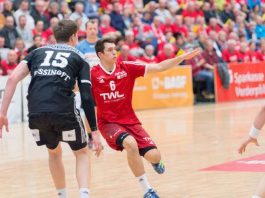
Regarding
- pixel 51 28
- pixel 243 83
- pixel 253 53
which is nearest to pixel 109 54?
pixel 51 28

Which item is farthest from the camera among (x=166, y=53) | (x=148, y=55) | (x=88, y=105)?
(x=166, y=53)

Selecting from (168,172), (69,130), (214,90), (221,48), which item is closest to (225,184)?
(168,172)

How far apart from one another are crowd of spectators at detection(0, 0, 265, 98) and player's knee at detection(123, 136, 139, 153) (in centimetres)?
994

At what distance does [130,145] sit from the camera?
830cm

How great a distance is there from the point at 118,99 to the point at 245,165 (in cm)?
269

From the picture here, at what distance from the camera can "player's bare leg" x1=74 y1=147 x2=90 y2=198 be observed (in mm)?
7141

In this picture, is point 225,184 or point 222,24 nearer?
point 225,184

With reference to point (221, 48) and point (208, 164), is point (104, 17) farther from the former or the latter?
point (208, 164)

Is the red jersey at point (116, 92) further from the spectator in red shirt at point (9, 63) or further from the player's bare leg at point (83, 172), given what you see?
the spectator in red shirt at point (9, 63)

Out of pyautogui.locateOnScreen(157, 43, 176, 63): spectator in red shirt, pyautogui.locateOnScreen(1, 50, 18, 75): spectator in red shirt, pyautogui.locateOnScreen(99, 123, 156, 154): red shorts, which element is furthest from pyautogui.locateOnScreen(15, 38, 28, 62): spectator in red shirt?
pyautogui.locateOnScreen(99, 123, 156, 154): red shorts

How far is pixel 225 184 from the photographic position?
904cm

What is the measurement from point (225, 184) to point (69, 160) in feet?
10.7

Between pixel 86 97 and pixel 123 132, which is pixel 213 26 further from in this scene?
pixel 86 97

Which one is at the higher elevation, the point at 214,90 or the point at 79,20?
the point at 79,20
